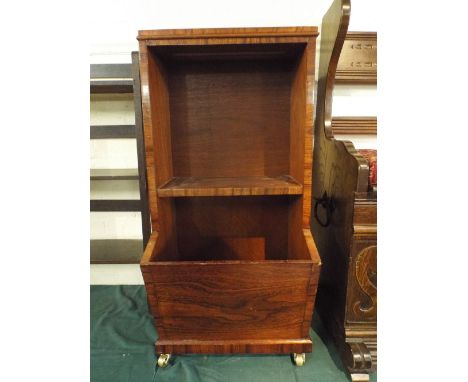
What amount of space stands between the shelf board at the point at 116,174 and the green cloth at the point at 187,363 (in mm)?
565

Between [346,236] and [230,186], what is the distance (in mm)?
367

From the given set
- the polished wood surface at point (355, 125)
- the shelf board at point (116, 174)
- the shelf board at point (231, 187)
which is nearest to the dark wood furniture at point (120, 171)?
the shelf board at point (116, 174)

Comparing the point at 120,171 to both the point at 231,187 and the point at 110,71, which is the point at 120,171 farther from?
the point at 231,187

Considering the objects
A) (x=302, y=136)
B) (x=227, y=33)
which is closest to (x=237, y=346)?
(x=302, y=136)

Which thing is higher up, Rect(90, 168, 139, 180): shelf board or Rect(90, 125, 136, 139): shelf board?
Rect(90, 125, 136, 139): shelf board

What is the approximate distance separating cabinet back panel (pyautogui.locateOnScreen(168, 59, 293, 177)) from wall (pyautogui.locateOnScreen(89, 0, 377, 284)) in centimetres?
23

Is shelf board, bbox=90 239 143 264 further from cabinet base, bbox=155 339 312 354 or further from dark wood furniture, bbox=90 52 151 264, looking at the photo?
cabinet base, bbox=155 339 312 354

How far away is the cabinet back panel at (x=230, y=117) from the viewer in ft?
3.27

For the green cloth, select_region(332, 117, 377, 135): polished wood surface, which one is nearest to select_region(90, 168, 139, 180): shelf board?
the green cloth

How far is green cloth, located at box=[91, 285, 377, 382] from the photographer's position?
2.72 feet

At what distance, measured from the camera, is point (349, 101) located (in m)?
1.14

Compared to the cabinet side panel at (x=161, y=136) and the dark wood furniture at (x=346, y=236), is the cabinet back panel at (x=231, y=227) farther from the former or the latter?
the dark wood furniture at (x=346, y=236)

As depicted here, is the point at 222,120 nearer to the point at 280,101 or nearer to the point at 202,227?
the point at 280,101

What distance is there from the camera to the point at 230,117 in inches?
40.9
